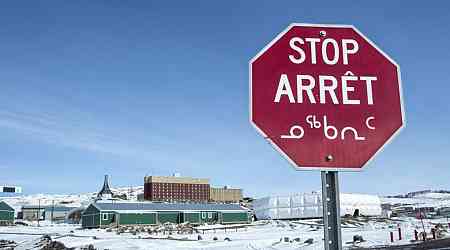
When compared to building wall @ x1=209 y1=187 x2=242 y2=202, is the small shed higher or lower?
lower

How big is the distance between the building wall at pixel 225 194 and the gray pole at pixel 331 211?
482 feet

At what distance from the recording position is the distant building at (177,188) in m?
139

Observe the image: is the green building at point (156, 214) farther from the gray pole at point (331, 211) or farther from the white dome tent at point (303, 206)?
the gray pole at point (331, 211)

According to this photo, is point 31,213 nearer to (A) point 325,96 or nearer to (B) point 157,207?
(B) point 157,207

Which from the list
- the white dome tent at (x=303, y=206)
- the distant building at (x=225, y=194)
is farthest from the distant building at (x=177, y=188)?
the white dome tent at (x=303, y=206)

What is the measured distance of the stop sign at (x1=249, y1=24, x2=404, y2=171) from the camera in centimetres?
311

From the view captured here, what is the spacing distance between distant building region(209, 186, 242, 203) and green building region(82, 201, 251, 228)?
230 ft

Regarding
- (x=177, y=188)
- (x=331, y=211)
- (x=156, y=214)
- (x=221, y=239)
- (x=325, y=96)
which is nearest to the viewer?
(x=331, y=211)

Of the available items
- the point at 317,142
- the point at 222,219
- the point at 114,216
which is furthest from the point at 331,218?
the point at 222,219

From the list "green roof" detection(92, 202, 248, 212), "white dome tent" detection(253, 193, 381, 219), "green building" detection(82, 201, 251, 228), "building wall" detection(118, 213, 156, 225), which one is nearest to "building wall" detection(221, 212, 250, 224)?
"green building" detection(82, 201, 251, 228)

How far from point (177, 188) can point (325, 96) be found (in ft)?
469

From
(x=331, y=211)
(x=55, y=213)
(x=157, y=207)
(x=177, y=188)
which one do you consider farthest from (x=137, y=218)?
(x=55, y=213)

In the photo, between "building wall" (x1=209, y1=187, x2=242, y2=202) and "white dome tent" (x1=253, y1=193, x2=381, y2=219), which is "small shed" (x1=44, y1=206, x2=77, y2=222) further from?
"white dome tent" (x1=253, y1=193, x2=381, y2=219)

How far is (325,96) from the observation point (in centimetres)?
320
